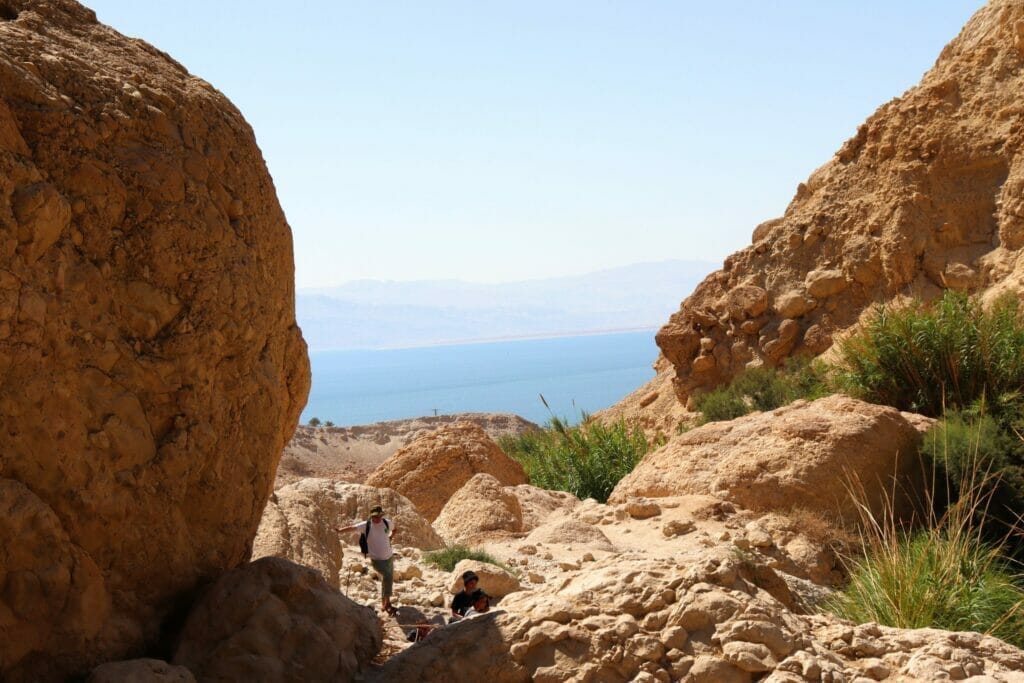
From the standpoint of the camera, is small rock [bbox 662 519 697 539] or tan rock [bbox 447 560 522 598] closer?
tan rock [bbox 447 560 522 598]

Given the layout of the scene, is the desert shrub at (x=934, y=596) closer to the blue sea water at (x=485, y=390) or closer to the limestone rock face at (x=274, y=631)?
the limestone rock face at (x=274, y=631)

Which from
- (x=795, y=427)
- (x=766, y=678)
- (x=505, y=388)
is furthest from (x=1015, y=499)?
(x=505, y=388)

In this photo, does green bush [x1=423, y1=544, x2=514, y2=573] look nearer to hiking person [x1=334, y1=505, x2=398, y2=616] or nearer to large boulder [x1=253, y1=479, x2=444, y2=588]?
large boulder [x1=253, y1=479, x2=444, y2=588]

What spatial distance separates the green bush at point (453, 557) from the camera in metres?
8.27

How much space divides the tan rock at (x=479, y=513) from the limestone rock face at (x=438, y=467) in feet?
8.07

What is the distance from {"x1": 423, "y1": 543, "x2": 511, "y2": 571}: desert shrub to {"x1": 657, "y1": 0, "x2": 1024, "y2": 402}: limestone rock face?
11.3 meters

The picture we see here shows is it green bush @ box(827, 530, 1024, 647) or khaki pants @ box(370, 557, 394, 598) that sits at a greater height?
khaki pants @ box(370, 557, 394, 598)

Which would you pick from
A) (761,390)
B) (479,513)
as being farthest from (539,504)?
(761,390)

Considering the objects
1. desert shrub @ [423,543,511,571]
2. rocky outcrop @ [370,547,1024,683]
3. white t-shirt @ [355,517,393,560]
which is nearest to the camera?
rocky outcrop @ [370,547,1024,683]

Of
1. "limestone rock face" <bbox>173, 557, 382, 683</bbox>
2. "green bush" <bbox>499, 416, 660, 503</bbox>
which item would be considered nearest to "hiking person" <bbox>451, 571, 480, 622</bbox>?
"limestone rock face" <bbox>173, 557, 382, 683</bbox>

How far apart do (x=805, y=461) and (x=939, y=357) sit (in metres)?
2.73

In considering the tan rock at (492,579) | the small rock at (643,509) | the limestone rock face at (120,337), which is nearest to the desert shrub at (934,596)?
the tan rock at (492,579)

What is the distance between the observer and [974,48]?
19.4 meters

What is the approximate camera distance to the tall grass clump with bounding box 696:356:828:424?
17094 mm
